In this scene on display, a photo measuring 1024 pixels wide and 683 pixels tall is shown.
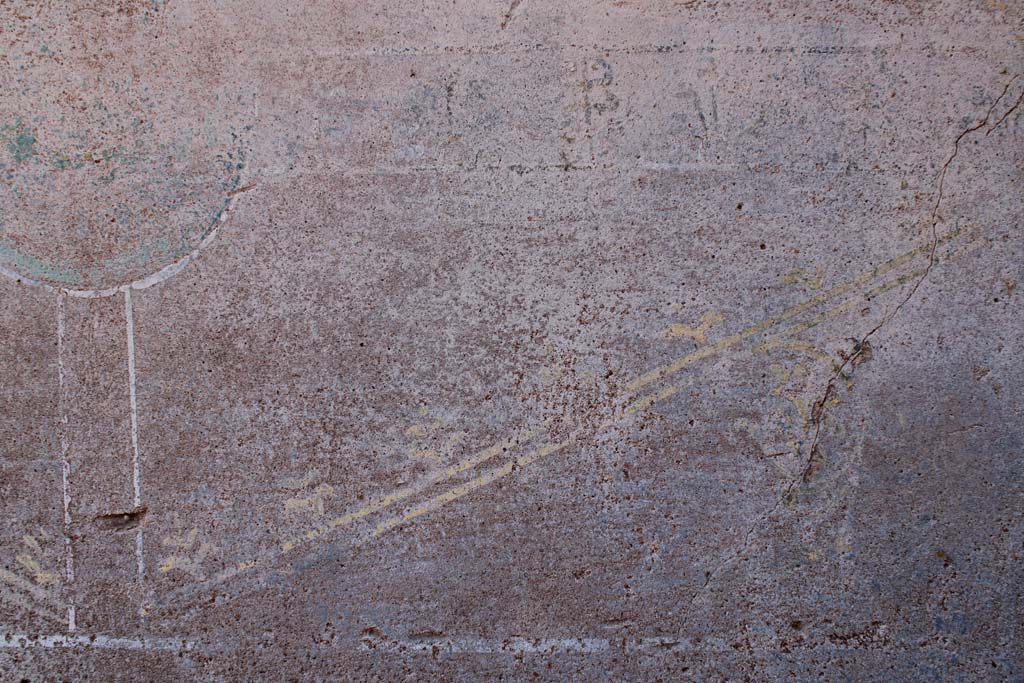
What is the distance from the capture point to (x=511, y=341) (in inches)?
126

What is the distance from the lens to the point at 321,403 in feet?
10.5

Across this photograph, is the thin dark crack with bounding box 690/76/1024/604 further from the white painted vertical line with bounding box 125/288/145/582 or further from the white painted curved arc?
the white painted curved arc

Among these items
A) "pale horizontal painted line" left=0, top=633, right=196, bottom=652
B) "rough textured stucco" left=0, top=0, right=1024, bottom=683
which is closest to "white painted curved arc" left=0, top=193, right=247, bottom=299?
"rough textured stucco" left=0, top=0, right=1024, bottom=683

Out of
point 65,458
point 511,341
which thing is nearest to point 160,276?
point 65,458

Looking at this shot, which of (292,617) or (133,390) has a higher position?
A: (133,390)

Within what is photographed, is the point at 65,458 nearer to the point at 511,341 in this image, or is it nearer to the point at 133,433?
the point at 133,433

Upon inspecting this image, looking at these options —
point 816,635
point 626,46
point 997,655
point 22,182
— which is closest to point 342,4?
point 626,46

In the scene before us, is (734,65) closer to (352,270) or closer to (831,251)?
(831,251)

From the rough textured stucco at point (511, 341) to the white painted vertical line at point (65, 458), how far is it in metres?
0.02

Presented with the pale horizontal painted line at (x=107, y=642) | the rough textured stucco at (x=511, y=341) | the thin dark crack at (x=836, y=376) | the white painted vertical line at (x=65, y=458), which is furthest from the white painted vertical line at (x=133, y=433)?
the thin dark crack at (x=836, y=376)

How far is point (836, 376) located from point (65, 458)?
12.6 ft

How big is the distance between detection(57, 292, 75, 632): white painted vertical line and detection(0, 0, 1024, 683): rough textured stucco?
2cm

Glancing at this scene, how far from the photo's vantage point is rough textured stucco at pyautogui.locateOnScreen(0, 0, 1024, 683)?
315 cm

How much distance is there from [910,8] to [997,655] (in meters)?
3.20
